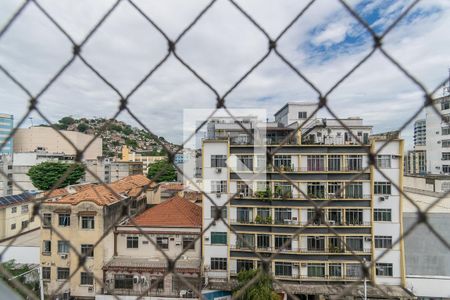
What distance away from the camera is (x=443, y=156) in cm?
873

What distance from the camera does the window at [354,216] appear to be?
18.7ft

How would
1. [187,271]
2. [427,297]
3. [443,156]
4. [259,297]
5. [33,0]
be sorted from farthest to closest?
[443,156] < [187,271] < [427,297] < [259,297] < [33,0]

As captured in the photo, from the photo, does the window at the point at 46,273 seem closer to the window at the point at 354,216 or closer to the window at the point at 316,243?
the window at the point at 316,243

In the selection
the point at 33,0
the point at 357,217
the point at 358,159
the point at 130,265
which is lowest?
the point at 130,265

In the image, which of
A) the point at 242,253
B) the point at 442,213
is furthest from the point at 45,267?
the point at 442,213

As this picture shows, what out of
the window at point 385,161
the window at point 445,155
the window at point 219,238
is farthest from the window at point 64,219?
the window at point 445,155

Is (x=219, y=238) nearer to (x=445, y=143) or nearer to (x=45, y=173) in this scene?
(x=445, y=143)

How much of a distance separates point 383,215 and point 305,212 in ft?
4.74

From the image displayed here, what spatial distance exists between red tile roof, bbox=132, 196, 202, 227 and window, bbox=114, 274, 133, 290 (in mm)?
1008

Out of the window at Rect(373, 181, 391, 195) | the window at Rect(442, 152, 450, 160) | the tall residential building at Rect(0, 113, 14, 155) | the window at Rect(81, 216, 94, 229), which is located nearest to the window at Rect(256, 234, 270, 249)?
the window at Rect(373, 181, 391, 195)

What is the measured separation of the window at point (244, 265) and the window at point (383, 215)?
97.9 inches

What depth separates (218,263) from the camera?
5.93m

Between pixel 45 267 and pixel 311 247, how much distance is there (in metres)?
4.95

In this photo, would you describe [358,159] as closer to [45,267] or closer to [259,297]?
[259,297]
